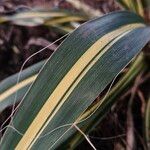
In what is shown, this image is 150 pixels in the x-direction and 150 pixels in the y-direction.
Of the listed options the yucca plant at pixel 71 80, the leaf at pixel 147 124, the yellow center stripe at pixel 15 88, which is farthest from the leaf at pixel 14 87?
the leaf at pixel 147 124

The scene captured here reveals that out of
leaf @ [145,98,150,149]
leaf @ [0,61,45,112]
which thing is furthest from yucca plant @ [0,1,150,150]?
leaf @ [145,98,150,149]

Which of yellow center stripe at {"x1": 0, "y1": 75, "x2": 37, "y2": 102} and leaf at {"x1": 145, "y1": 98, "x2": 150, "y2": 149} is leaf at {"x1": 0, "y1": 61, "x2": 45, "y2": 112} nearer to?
yellow center stripe at {"x1": 0, "y1": 75, "x2": 37, "y2": 102}

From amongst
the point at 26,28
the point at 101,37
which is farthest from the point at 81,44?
the point at 26,28

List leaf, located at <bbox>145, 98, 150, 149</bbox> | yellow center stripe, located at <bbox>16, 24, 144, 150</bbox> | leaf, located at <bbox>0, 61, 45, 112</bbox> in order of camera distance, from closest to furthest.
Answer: yellow center stripe, located at <bbox>16, 24, 144, 150</bbox> < leaf, located at <bbox>0, 61, 45, 112</bbox> < leaf, located at <bbox>145, 98, 150, 149</bbox>

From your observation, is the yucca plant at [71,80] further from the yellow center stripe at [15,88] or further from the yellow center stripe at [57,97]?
the yellow center stripe at [15,88]

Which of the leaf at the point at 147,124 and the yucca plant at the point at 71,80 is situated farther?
the leaf at the point at 147,124

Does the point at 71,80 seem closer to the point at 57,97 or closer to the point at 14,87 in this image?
the point at 57,97

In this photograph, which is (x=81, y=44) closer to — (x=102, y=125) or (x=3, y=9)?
(x=102, y=125)

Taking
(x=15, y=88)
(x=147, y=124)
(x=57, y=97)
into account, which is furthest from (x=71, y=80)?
(x=147, y=124)

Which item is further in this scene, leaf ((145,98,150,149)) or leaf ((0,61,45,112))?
leaf ((145,98,150,149))
